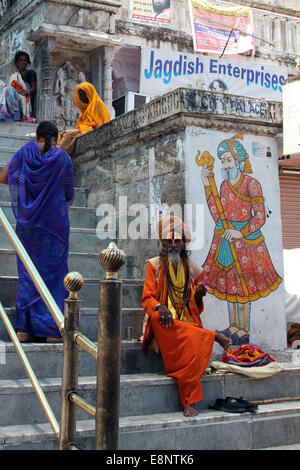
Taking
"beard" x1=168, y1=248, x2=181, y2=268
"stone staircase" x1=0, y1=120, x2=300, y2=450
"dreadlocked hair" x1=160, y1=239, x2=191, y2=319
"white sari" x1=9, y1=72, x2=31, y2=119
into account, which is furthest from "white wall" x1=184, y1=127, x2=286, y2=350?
"white sari" x1=9, y1=72, x2=31, y2=119

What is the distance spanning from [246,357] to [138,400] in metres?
1.17

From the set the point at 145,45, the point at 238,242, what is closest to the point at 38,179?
the point at 238,242

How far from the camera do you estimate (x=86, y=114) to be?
800 cm

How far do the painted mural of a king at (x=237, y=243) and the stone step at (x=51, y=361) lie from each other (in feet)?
3.26

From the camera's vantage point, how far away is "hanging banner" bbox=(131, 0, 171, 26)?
563 inches

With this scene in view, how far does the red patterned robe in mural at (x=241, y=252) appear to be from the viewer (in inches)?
209

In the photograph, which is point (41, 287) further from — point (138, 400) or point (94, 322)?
point (94, 322)

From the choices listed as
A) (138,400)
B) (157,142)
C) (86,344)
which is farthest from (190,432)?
(157,142)

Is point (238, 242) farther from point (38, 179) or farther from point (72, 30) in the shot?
point (72, 30)

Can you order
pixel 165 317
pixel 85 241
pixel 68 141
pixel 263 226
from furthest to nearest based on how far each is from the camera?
pixel 68 141
pixel 85 241
pixel 263 226
pixel 165 317

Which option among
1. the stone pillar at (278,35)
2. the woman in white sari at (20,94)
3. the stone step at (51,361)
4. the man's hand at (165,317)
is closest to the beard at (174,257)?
the man's hand at (165,317)

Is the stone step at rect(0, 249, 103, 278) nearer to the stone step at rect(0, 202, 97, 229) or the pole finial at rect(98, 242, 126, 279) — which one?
the stone step at rect(0, 202, 97, 229)

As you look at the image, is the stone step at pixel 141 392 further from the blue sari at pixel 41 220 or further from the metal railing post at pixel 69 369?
the metal railing post at pixel 69 369

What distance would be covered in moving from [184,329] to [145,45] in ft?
37.6
